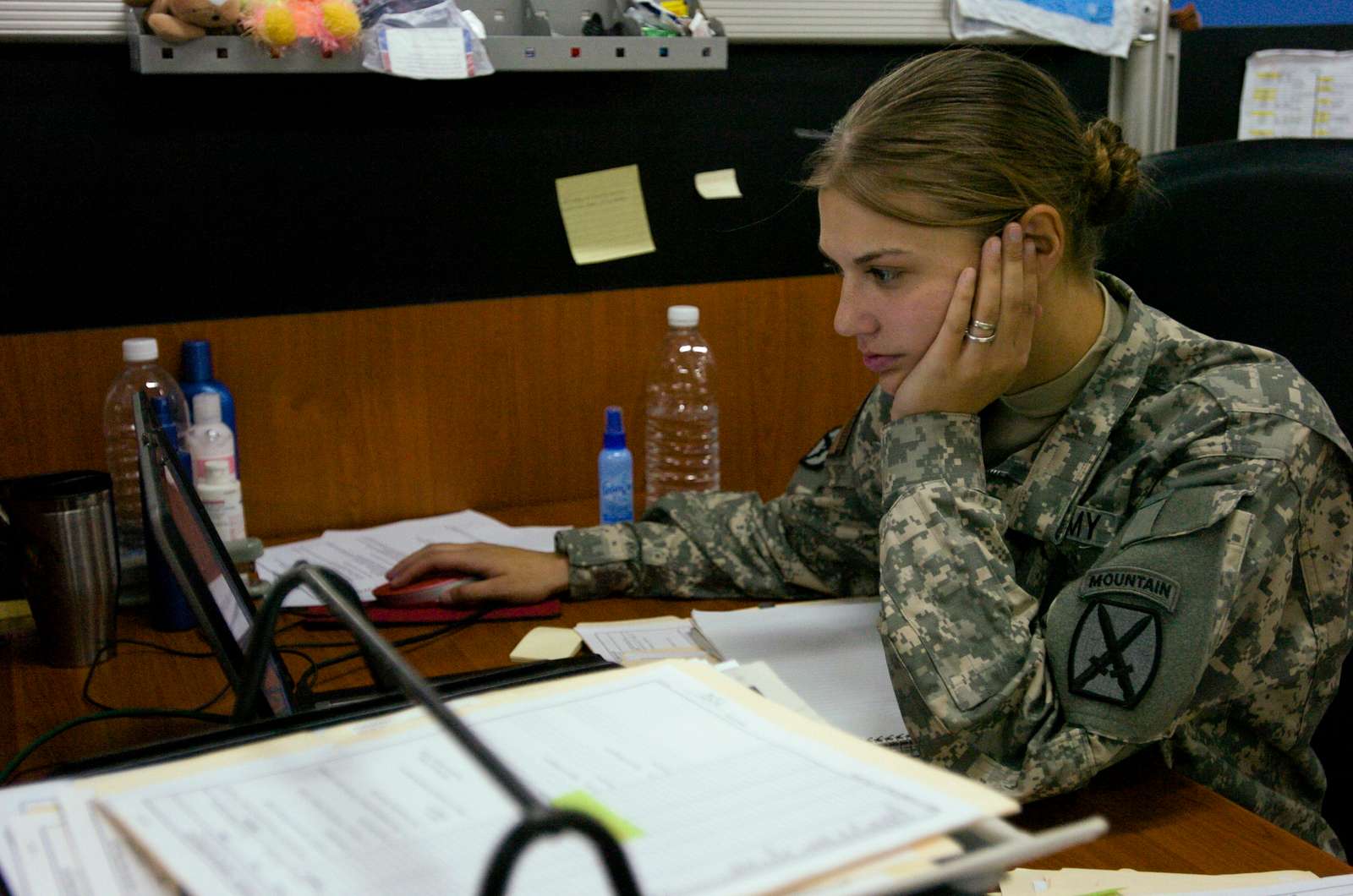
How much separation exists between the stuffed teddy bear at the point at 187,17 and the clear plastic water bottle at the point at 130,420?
1.16 feet

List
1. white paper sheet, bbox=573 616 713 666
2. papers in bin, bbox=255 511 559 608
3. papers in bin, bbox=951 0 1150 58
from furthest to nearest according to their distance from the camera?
papers in bin, bbox=951 0 1150 58
papers in bin, bbox=255 511 559 608
white paper sheet, bbox=573 616 713 666

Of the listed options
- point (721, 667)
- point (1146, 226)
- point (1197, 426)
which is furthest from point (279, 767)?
point (1146, 226)

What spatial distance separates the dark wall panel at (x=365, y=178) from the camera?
60.6 inches

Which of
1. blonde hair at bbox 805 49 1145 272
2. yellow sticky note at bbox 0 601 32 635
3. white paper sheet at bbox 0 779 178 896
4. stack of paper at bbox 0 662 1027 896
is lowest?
yellow sticky note at bbox 0 601 32 635

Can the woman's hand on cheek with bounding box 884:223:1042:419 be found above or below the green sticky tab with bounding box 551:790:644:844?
above

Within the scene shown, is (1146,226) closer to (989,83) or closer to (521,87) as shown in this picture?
(989,83)

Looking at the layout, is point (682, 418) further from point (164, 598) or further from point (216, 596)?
point (216, 596)

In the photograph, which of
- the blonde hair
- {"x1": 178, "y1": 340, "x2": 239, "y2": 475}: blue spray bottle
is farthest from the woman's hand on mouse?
the blonde hair

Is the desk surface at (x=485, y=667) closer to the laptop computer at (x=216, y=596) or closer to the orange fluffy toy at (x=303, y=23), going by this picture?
the laptop computer at (x=216, y=596)

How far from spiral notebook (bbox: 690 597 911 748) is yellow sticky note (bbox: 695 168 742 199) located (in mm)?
717

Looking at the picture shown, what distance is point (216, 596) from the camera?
0.87 metres

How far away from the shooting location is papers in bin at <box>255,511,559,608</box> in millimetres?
1521

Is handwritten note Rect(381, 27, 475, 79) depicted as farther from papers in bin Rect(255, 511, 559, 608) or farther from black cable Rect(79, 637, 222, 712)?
black cable Rect(79, 637, 222, 712)

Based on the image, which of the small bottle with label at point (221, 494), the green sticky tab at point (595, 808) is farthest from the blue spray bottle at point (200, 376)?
the green sticky tab at point (595, 808)
